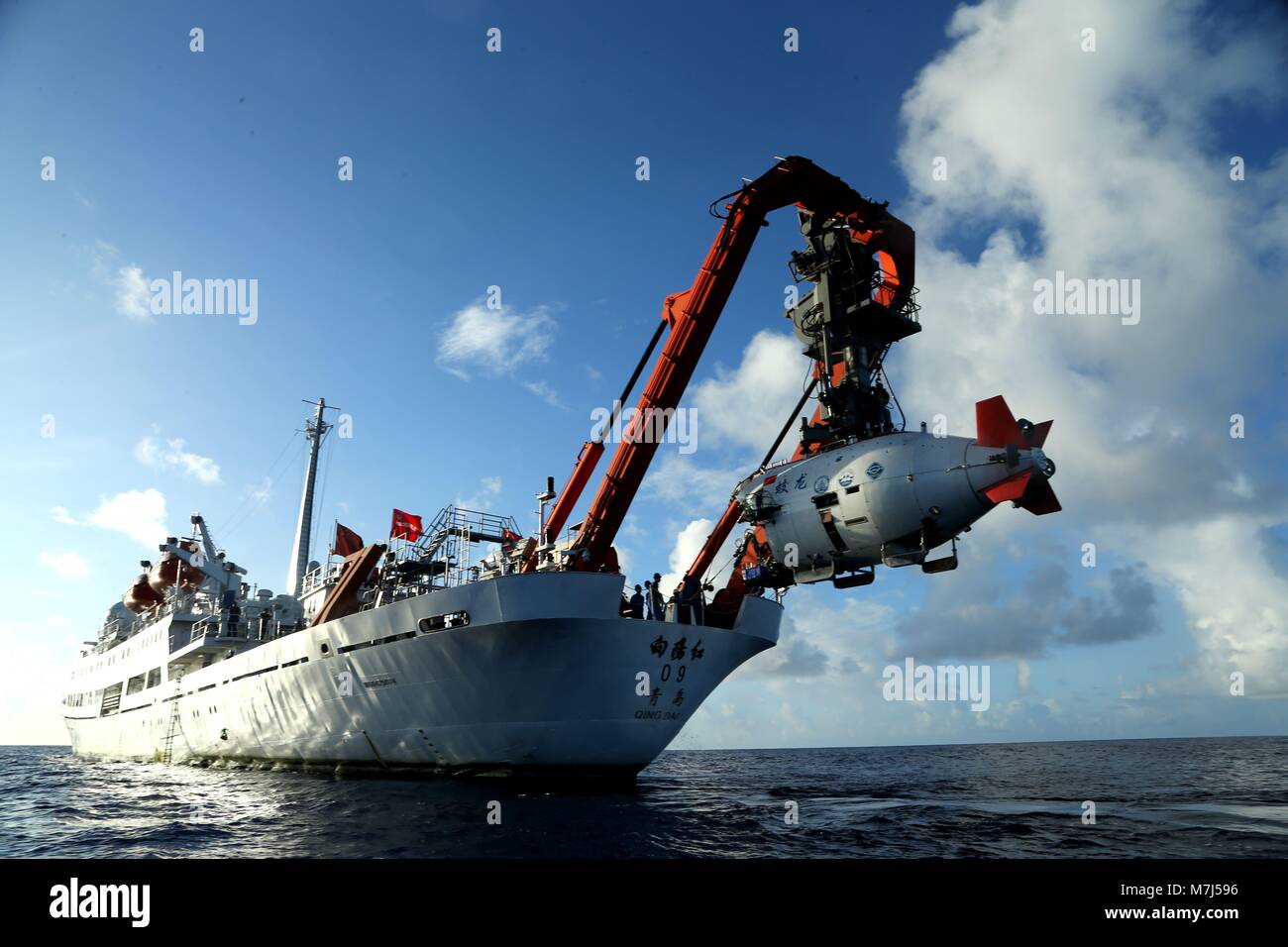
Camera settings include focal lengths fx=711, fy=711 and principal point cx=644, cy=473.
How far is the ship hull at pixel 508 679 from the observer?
2252cm

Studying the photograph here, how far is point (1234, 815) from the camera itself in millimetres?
20031

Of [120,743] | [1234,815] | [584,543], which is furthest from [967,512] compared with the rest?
[120,743]

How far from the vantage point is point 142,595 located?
169 feet

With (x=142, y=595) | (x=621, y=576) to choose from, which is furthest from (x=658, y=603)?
(x=142, y=595)

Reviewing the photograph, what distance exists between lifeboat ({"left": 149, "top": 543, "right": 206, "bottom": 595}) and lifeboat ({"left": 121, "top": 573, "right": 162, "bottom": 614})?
446 centimetres

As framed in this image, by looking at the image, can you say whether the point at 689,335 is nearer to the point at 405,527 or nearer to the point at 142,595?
the point at 405,527

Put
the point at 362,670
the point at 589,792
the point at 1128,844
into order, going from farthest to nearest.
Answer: the point at 362,670
the point at 589,792
the point at 1128,844

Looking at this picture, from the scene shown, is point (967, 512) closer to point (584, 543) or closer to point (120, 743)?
point (584, 543)

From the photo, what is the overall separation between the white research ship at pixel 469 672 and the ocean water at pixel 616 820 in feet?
4.04

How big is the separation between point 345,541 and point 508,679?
19411mm

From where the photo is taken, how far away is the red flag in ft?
123
